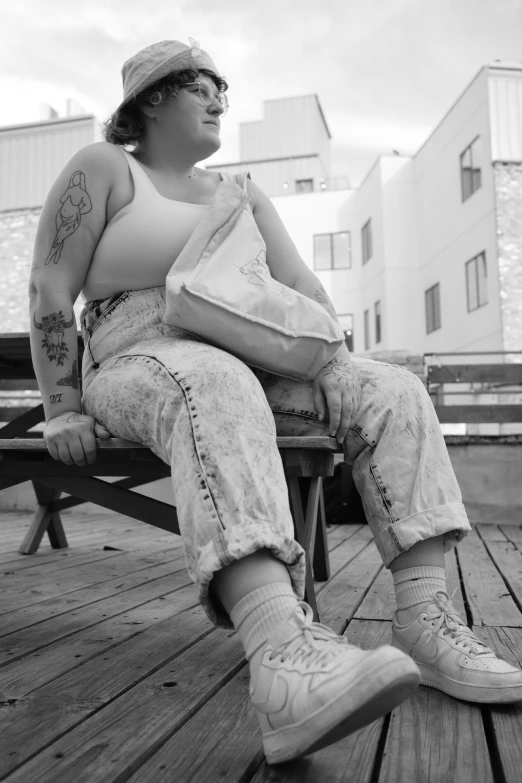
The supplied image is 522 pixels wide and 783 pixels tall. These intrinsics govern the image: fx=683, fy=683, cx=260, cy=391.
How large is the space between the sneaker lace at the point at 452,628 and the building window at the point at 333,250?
18.2 metres

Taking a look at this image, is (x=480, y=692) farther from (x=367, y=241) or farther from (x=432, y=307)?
(x=367, y=241)

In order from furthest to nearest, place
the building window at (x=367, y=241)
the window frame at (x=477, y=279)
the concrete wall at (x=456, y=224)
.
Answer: the building window at (x=367, y=241)
the window frame at (x=477, y=279)
the concrete wall at (x=456, y=224)

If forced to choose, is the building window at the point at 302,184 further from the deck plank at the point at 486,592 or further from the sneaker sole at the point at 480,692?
the sneaker sole at the point at 480,692

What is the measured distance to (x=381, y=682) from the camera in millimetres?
869

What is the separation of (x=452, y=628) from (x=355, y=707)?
0.50 metres

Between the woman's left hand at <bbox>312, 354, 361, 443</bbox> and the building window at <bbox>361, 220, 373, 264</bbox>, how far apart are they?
16721 millimetres

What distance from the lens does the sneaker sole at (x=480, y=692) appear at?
118cm

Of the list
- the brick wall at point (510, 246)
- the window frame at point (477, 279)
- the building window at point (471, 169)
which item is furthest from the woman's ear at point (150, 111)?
the building window at point (471, 169)

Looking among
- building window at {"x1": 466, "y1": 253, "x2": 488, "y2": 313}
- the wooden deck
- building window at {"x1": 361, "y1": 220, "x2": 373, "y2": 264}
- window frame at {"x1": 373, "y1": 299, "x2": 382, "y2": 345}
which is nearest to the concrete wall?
building window at {"x1": 466, "y1": 253, "x2": 488, "y2": 313}

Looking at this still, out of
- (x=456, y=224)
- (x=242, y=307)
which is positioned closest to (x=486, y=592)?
(x=242, y=307)

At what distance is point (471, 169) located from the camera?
13.7 meters

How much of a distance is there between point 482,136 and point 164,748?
46.2ft

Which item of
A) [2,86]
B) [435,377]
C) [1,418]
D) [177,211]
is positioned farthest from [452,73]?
[177,211]

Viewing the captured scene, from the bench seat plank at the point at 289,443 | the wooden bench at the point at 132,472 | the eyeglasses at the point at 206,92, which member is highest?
the eyeglasses at the point at 206,92
